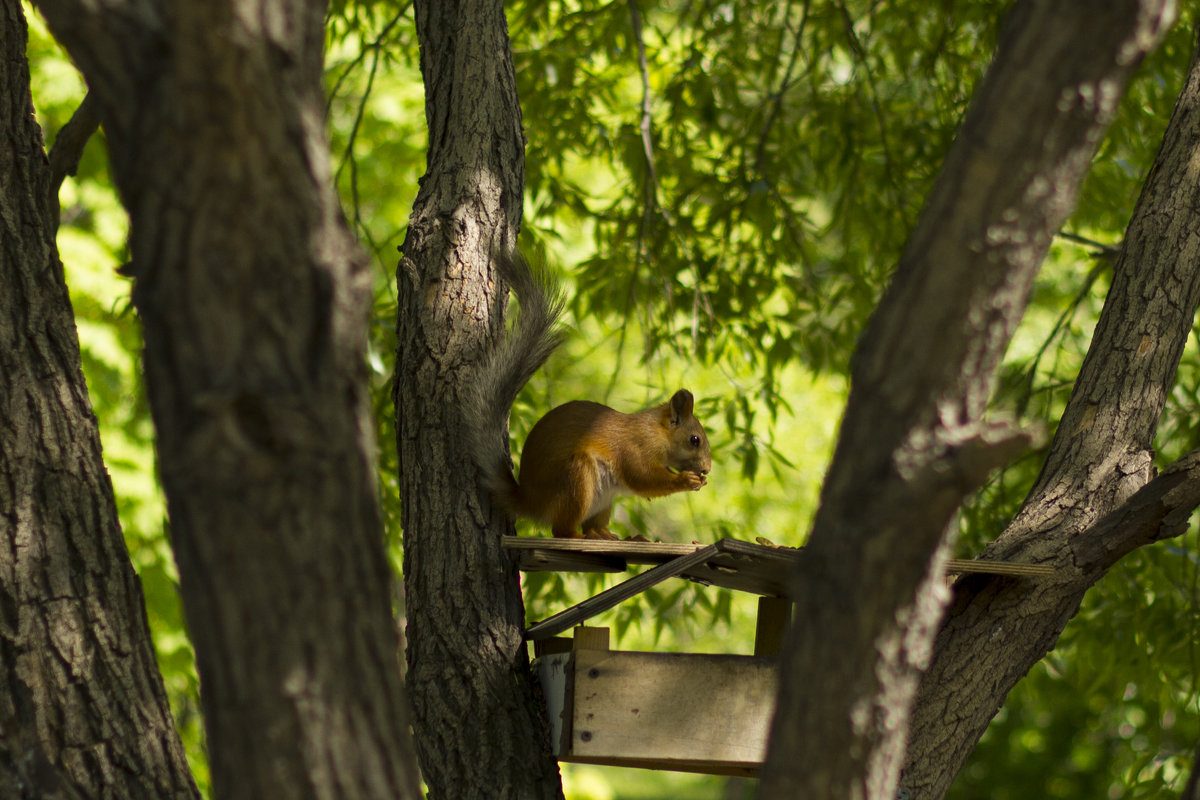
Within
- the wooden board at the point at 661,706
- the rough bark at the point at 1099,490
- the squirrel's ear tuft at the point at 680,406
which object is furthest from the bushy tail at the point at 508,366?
the rough bark at the point at 1099,490

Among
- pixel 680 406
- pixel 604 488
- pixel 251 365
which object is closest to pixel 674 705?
pixel 604 488

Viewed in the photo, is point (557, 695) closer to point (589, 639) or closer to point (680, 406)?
point (589, 639)

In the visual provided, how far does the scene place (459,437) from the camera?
2760 millimetres

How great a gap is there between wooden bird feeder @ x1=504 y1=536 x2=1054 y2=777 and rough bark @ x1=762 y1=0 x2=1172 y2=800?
104cm

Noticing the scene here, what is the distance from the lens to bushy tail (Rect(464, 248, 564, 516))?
2.74m

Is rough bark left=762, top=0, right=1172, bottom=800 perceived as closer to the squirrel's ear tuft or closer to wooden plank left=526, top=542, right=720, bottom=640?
wooden plank left=526, top=542, right=720, bottom=640

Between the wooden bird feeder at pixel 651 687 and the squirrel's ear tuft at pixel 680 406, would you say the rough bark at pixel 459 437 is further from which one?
the squirrel's ear tuft at pixel 680 406

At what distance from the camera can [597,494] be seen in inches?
126

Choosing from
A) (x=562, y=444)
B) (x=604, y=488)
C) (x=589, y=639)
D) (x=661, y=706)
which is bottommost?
(x=661, y=706)

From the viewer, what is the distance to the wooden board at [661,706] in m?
2.59

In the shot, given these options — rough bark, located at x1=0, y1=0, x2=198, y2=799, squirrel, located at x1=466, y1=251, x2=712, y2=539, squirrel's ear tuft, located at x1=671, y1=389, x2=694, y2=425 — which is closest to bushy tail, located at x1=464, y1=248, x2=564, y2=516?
squirrel, located at x1=466, y1=251, x2=712, y2=539

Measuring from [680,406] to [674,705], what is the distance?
1053 mm

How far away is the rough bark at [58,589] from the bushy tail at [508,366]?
846 mm

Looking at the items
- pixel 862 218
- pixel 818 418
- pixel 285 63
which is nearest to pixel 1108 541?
pixel 285 63
